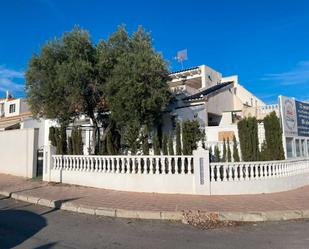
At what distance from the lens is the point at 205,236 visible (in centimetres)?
612

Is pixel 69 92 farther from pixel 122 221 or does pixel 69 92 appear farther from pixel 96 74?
pixel 122 221

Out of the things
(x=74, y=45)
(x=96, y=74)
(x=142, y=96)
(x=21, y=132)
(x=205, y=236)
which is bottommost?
(x=205, y=236)

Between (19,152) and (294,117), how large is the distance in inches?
562

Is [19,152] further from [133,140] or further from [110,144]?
[133,140]

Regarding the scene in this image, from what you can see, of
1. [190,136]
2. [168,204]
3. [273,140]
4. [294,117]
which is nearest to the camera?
[168,204]

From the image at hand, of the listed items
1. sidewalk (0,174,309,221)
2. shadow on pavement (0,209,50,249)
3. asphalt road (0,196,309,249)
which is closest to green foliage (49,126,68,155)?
sidewalk (0,174,309,221)

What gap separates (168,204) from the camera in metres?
8.54

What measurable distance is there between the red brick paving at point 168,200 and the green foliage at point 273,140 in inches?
108

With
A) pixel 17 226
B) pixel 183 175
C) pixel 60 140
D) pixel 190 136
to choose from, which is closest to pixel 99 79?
pixel 60 140

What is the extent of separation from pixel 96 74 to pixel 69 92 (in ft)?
6.70

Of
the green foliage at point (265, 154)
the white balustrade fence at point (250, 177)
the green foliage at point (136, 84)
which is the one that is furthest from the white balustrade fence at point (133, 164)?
the green foliage at point (265, 154)

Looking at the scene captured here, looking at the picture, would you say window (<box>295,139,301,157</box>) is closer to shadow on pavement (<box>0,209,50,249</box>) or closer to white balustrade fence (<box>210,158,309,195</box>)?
white balustrade fence (<box>210,158,309,195</box>)

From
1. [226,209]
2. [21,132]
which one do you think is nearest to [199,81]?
[21,132]

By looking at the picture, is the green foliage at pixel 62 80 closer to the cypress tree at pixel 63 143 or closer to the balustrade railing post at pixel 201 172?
the cypress tree at pixel 63 143
